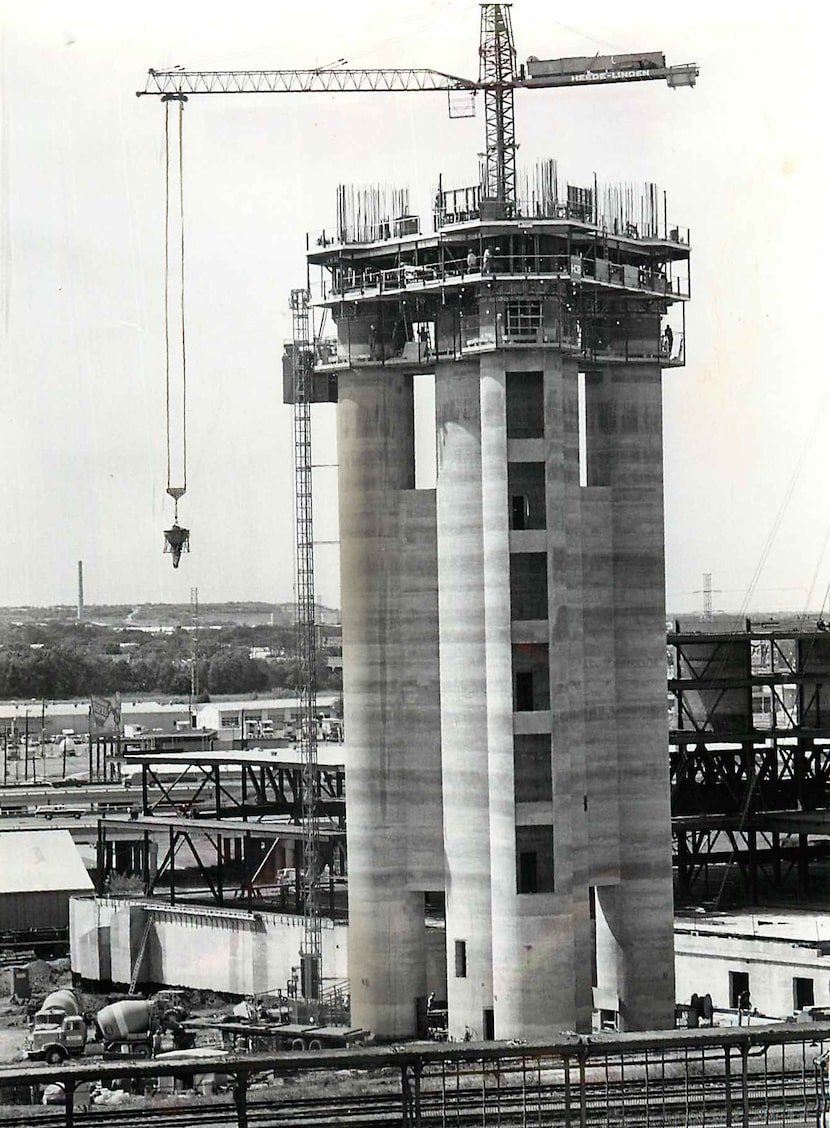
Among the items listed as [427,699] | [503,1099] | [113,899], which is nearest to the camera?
[503,1099]

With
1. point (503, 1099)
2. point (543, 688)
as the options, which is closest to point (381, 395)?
point (543, 688)

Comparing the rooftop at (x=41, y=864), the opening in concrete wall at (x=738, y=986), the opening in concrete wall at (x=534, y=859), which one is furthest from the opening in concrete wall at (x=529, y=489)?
the rooftop at (x=41, y=864)

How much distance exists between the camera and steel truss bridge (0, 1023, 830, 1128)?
1957 inches

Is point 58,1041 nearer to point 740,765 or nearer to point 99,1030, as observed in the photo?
point 99,1030

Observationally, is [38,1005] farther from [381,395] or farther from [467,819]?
[381,395]

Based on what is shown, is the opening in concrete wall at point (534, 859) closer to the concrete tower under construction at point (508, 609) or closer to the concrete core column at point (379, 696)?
the concrete tower under construction at point (508, 609)

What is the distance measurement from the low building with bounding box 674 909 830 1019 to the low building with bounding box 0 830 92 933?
38977 millimetres

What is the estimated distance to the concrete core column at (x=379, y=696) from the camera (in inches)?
3568

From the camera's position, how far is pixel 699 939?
9681 centimetres

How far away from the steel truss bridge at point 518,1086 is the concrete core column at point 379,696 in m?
13.5

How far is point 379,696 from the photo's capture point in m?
91.1

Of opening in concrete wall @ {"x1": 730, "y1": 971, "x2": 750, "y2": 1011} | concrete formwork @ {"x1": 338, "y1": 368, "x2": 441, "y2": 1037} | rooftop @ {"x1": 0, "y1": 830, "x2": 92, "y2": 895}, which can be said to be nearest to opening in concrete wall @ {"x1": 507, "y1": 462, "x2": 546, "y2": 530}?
concrete formwork @ {"x1": 338, "y1": 368, "x2": 441, "y2": 1037}

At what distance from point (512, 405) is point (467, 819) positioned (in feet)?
57.5

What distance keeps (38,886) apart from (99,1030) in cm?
2888
